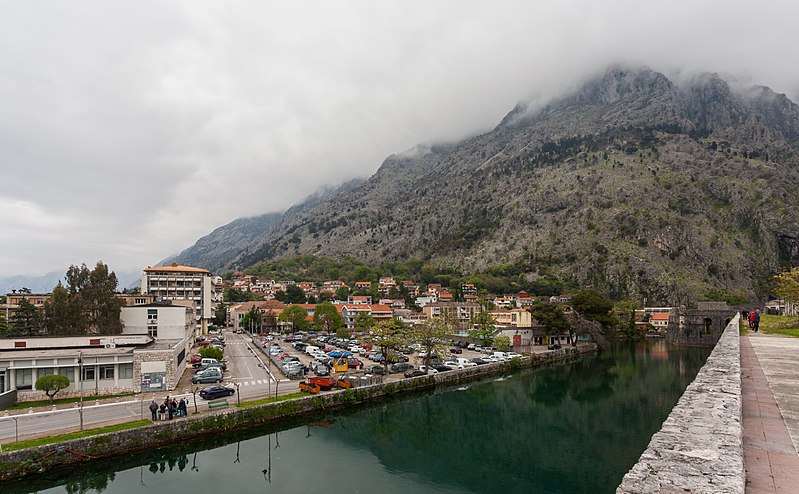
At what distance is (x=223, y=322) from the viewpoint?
11588cm

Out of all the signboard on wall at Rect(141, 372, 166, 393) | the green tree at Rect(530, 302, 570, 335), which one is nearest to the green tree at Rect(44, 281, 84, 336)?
the signboard on wall at Rect(141, 372, 166, 393)

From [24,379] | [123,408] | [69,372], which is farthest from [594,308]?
[24,379]

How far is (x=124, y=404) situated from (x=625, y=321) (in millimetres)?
97593

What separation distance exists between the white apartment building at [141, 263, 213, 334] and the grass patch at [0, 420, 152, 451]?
230 ft

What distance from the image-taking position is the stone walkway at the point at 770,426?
18.6 ft

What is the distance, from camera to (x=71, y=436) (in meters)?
22.2

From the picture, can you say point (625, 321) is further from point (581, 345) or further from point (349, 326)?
point (349, 326)

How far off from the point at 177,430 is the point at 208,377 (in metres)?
11.6

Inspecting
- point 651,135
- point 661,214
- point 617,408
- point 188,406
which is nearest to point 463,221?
point 661,214

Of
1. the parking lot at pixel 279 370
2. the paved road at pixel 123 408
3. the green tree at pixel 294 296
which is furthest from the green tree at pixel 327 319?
the green tree at pixel 294 296

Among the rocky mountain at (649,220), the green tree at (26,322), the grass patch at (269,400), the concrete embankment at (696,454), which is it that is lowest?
the grass patch at (269,400)

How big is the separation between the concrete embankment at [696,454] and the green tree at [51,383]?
34610 mm

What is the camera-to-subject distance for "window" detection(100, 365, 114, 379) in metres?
31.5

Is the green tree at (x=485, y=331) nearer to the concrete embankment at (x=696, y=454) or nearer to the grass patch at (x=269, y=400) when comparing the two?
the grass patch at (x=269, y=400)
